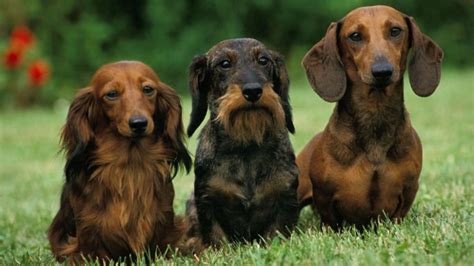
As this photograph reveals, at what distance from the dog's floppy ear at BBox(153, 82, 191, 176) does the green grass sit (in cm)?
66

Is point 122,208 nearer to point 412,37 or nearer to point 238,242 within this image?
point 238,242

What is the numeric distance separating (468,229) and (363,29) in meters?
1.43

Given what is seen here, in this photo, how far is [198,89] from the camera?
593 centimetres

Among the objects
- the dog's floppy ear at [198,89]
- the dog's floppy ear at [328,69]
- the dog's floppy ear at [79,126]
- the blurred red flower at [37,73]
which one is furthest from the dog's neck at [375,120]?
the blurred red flower at [37,73]

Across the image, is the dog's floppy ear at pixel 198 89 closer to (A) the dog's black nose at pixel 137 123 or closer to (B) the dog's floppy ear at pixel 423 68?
(A) the dog's black nose at pixel 137 123

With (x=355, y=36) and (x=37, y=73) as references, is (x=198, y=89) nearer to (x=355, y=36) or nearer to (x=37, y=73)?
(x=355, y=36)

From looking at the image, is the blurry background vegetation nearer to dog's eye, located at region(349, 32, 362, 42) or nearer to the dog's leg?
the dog's leg

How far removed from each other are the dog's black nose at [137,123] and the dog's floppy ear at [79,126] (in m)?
0.38

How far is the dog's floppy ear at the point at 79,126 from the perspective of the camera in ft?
17.7

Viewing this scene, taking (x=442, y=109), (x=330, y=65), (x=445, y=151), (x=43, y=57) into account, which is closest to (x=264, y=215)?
(x=330, y=65)

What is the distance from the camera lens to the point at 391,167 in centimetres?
558

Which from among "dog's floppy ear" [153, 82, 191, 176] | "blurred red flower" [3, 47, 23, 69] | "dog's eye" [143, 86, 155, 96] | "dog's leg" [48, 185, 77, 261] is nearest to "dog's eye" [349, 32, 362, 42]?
"dog's floppy ear" [153, 82, 191, 176]

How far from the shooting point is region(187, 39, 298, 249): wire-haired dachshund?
217 inches

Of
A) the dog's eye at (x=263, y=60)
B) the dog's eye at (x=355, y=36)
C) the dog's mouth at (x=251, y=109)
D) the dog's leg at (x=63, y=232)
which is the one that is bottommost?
the dog's leg at (x=63, y=232)
